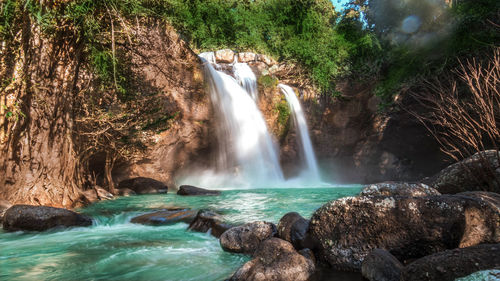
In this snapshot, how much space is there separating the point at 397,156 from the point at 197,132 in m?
9.43

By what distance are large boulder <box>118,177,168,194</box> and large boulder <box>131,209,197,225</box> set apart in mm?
5854

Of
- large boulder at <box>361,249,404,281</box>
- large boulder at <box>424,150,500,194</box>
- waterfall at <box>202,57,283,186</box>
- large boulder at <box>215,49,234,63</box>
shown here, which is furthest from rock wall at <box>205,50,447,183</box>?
large boulder at <box>361,249,404,281</box>

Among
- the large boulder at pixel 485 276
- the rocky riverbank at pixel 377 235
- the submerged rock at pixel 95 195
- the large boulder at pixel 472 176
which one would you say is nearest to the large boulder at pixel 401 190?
the rocky riverbank at pixel 377 235

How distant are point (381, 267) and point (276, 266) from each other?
3.26 feet

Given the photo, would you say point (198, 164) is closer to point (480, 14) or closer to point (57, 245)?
point (57, 245)

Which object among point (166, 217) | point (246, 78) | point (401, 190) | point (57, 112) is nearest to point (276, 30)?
point (246, 78)

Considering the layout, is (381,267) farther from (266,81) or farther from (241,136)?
(266,81)

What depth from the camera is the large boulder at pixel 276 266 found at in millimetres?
3107

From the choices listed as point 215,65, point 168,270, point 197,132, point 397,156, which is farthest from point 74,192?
point 397,156

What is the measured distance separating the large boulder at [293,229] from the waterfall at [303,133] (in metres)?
13.7

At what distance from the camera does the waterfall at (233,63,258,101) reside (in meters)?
16.5

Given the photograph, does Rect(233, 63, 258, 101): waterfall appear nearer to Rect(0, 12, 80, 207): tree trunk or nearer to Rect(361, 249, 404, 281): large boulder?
Rect(0, 12, 80, 207): tree trunk

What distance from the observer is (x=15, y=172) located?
6.91 metres

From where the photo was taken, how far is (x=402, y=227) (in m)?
3.26
